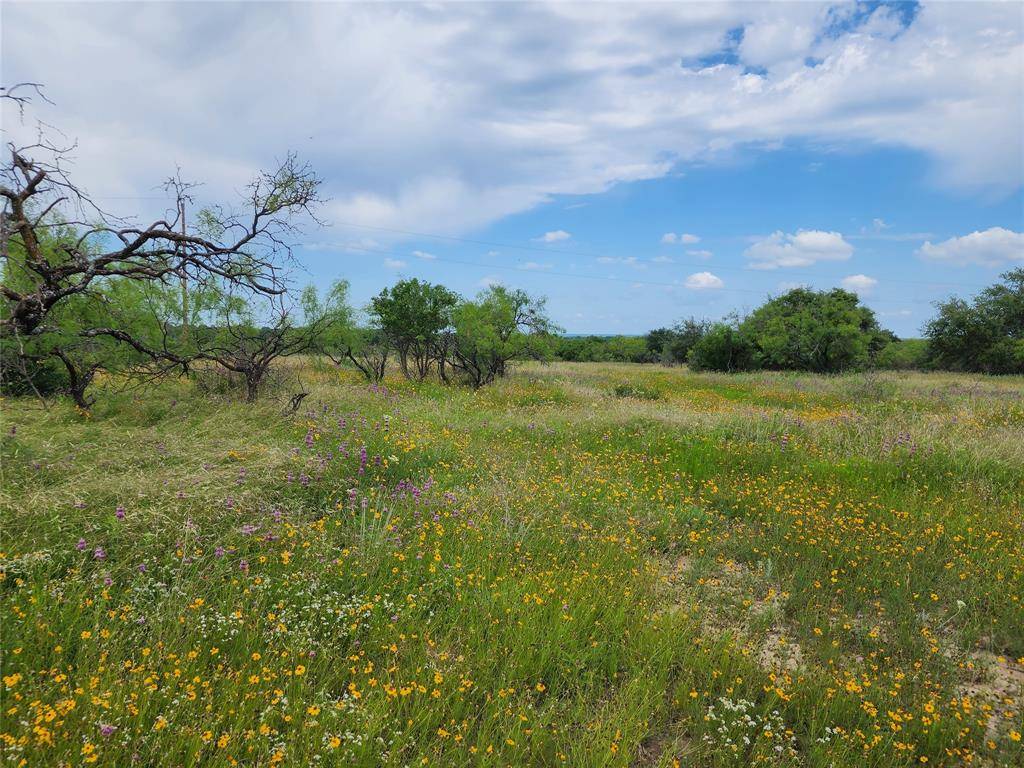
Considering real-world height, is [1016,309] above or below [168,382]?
above

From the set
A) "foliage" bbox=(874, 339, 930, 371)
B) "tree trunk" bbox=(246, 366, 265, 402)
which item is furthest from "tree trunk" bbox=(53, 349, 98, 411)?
"foliage" bbox=(874, 339, 930, 371)

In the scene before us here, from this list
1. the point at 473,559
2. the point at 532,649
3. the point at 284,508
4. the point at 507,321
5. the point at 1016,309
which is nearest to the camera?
the point at 532,649

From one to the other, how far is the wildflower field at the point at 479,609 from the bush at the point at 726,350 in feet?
101

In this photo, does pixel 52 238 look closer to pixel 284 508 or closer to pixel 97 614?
pixel 284 508

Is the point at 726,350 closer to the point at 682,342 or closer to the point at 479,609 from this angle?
the point at 682,342

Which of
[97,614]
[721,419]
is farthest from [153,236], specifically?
[721,419]

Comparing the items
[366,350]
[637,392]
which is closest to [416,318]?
[366,350]

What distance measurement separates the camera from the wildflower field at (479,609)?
8.70 ft

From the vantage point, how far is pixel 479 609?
380cm

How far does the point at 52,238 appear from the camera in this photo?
29.5 feet

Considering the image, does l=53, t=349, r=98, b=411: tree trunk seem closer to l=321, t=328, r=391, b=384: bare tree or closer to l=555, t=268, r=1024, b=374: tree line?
l=321, t=328, r=391, b=384: bare tree

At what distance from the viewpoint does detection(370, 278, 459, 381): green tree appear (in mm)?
22781

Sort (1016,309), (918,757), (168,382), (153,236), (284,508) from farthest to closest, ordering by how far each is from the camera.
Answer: (1016,309) < (168,382) < (153,236) < (284,508) < (918,757)

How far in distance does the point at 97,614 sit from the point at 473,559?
2663mm
